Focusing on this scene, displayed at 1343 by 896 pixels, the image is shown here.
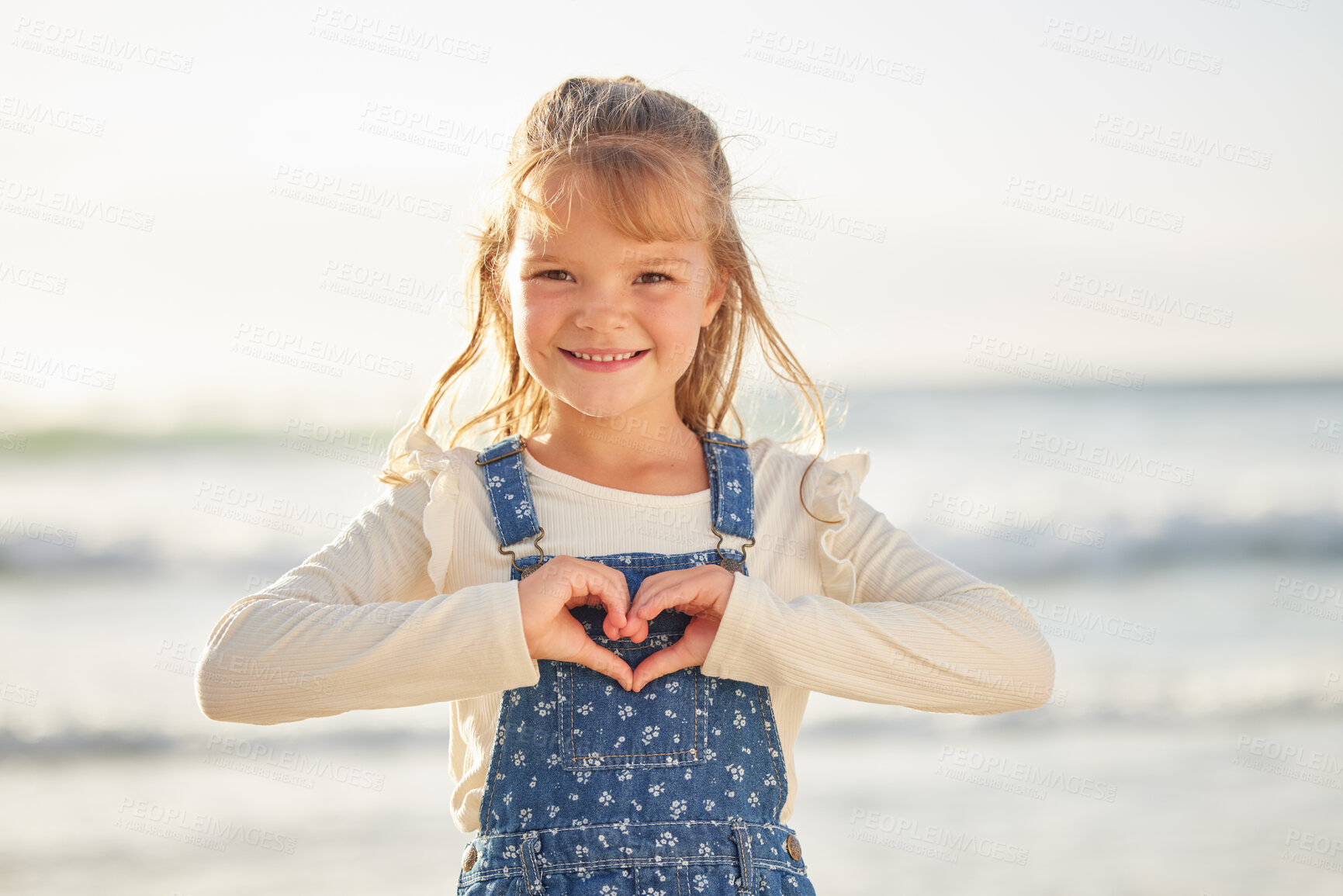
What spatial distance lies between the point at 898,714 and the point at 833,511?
2.79m

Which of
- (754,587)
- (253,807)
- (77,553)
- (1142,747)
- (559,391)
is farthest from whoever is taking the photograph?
(77,553)

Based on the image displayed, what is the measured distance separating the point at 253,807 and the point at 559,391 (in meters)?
2.41

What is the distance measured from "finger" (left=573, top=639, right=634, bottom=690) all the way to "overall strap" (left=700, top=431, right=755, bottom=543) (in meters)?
0.29

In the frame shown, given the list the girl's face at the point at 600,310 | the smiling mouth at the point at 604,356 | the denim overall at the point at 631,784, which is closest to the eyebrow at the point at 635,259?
the girl's face at the point at 600,310

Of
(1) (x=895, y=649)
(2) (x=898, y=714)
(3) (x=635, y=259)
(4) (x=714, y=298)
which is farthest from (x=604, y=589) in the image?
(2) (x=898, y=714)

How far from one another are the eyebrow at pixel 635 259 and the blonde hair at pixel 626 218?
0.03 meters

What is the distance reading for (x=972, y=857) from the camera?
3.43 m

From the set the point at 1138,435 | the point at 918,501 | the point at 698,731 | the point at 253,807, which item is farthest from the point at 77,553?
the point at 1138,435

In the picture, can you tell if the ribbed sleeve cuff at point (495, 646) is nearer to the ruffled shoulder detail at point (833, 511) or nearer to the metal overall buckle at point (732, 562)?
the metal overall buckle at point (732, 562)

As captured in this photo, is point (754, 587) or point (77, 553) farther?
point (77, 553)

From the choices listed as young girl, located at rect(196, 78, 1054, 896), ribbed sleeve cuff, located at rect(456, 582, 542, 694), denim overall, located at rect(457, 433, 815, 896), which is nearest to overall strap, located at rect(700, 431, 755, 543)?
young girl, located at rect(196, 78, 1054, 896)

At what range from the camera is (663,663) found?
1658 millimetres

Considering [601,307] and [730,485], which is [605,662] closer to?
[730,485]

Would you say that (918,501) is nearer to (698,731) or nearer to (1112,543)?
(1112,543)
